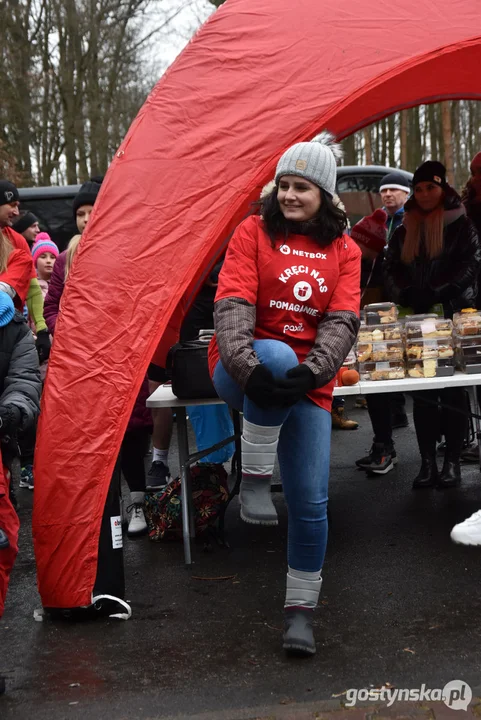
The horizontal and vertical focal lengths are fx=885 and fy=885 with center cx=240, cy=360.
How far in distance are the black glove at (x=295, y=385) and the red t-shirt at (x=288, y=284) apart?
183mm

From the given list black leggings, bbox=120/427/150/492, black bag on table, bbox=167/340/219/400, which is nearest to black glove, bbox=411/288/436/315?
black bag on table, bbox=167/340/219/400

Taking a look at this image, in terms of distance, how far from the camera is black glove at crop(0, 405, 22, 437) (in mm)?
3496

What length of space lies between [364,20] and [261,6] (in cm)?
54

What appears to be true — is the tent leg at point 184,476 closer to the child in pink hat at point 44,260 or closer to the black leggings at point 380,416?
the black leggings at point 380,416

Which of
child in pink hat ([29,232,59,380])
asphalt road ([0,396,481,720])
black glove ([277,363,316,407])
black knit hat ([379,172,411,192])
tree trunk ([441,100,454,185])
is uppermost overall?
tree trunk ([441,100,454,185])

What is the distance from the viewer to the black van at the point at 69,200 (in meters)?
11.7

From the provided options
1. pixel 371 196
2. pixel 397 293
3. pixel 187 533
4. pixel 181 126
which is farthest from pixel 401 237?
pixel 371 196

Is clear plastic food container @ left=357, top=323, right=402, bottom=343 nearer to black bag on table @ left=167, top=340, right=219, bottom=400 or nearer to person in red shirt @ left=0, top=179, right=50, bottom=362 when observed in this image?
black bag on table @ left=167, top=340, right=219, bottom=400

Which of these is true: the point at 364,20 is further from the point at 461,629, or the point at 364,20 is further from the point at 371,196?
the point at 371,196

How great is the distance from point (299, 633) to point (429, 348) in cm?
200

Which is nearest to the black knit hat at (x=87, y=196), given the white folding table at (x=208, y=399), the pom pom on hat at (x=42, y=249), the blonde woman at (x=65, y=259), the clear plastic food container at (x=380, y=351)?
the blonde woman at (x=65, y=259)

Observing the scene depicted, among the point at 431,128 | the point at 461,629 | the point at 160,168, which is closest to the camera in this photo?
the point at 461,629

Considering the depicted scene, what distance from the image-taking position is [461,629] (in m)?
3.76

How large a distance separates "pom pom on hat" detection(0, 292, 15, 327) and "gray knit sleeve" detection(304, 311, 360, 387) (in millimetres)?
1375
